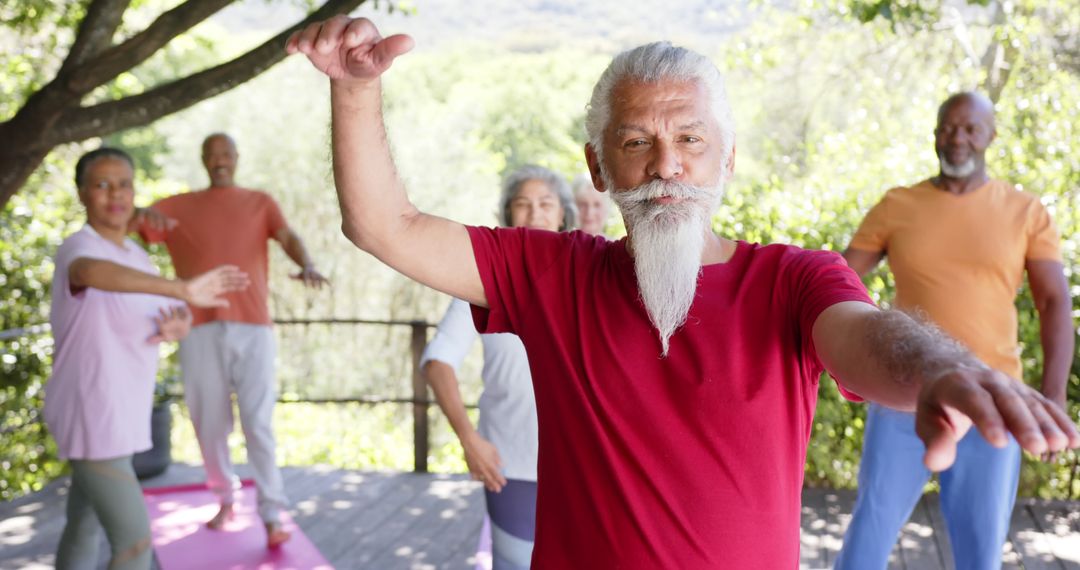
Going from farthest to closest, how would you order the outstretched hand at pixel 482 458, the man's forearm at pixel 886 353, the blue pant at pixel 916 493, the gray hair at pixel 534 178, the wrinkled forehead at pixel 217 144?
the wrinkled forehead at pixel 217 144 < the gray hair at pixel 534 178 < the blue pant at pixel 916 493 < the outstretched hand at pixel 482 458 < the man's forearm at pixel 886 353

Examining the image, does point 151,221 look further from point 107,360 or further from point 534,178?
point 534,178

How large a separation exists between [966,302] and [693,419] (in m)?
2.14

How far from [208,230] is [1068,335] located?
3.69 metres

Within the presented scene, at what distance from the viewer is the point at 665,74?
5.69ft

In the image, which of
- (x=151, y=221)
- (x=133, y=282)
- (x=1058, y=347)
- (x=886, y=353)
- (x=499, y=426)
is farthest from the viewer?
(x=151, y=221)

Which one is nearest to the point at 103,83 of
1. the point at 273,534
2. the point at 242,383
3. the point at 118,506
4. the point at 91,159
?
the point at 91,159

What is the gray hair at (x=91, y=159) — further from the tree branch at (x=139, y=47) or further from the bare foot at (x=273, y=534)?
the bare foot at (x=273, y=534)

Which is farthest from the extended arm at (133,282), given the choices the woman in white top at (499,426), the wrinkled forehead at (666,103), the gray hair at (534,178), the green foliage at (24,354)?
the green foliage at (24,354)

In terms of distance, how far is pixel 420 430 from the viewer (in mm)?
6727

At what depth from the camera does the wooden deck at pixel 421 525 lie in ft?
15.8

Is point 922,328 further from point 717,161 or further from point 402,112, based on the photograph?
point 402,112

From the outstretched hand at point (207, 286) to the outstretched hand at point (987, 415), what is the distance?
277 cm

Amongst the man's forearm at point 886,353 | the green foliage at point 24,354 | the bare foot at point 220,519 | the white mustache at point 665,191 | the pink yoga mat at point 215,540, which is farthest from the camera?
the green foliage at point 24,354

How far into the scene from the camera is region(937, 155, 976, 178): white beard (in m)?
3.47
